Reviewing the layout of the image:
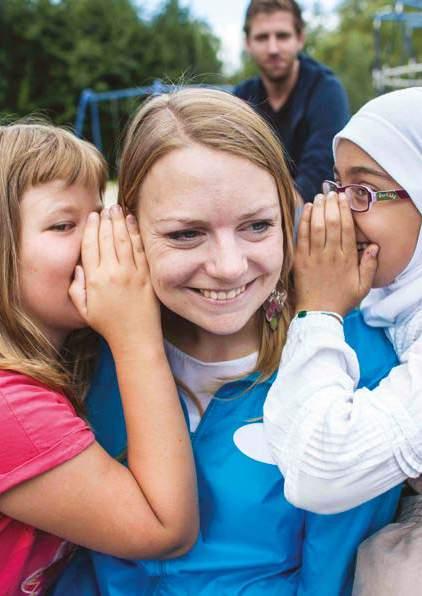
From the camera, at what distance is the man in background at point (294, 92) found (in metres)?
4.15

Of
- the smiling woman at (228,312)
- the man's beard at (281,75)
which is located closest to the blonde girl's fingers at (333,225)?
the smiling woman at (228,312)

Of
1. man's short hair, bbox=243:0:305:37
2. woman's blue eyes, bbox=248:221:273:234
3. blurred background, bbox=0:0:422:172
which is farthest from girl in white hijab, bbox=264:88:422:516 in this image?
blurred background, bbox=0:0:422:172

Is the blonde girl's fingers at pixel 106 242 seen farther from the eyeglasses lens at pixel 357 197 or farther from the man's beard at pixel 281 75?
the man's beard at pixel 281 75

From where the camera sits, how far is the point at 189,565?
1517 millimetres

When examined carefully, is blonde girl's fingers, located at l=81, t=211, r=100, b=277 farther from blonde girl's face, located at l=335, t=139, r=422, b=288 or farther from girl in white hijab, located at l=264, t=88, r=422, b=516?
blonde girl's face, located at l=335, t=139, r=422, b=288

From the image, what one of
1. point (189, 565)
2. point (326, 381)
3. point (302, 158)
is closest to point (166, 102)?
point (326, 381)

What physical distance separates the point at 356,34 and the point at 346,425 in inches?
1379

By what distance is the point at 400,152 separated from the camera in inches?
57.3

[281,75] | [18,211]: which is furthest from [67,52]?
[18,211]

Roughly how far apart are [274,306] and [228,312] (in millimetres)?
188

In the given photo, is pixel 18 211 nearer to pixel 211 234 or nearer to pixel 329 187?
→ pixel 211 234

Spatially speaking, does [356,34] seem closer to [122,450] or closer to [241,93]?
[241,93]

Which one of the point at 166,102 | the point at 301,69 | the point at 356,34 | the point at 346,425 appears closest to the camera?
the point at 346,425

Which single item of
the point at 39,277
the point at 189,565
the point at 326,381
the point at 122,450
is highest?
the point at 39,277
